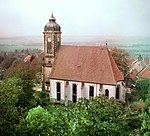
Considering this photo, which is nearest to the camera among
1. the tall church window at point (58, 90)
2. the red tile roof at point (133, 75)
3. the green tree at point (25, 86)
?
the green tree at point (25, 86)

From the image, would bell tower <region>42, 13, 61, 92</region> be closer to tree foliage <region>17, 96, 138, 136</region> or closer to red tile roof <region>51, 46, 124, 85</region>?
red tile roof <region>51, 46, 124, 85</region>

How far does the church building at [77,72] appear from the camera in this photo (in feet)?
52.4

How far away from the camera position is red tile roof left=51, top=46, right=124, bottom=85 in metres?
15.9

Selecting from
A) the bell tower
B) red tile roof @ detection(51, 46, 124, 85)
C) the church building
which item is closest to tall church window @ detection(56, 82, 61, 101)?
the church building

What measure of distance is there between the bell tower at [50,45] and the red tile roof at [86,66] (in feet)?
1.47

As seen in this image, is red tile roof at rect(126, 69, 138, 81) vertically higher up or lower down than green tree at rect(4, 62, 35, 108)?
lower down

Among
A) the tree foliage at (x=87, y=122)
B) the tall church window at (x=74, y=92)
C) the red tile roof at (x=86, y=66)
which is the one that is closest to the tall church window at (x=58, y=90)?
the red tile roof at (x=86, y=66)

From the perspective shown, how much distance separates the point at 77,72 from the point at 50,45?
98.1 inches

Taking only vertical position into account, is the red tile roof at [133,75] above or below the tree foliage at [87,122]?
below

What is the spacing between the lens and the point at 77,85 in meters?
16.8

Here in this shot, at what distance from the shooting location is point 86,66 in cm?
1658

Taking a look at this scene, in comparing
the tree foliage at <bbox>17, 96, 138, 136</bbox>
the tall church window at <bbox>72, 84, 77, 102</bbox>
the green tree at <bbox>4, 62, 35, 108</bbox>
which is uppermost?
the tree foliage at <bbox>17, 96, 138, 136</bbox>

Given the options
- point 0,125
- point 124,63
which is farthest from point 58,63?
point 0,125

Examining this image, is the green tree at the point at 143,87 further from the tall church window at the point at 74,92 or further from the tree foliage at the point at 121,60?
the tall church window at the point at 74,92
